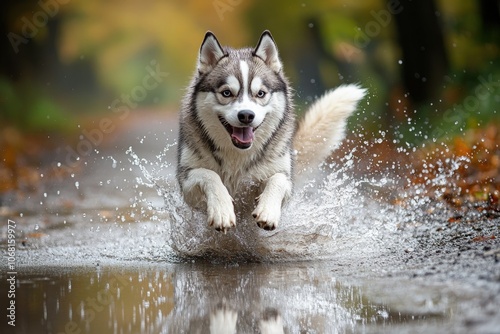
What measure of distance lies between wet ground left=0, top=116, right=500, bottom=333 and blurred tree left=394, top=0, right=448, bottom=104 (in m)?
5.62

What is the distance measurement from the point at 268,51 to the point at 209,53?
0.41 metres

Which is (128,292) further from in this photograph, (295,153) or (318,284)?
(295,153)

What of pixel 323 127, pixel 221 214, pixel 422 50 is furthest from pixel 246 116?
pixel 422 50

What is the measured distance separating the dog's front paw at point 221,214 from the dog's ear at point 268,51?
46.2 inches

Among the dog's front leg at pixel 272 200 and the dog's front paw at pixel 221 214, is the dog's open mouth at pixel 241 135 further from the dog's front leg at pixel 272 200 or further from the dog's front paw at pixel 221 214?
the dog's front paw at pixel 221 214

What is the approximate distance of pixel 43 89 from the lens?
20484mm

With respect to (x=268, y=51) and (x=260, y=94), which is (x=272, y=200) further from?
(x=268, y=51)

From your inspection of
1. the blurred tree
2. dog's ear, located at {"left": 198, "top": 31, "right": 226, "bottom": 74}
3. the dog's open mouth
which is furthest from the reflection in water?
the blurred tree

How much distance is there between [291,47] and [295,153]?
1371 centimetres

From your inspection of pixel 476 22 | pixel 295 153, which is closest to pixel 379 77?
pixel 476 22

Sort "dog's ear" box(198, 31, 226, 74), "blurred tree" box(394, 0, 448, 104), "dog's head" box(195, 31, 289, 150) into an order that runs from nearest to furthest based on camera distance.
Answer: "dog's head" box(195, 31, 289, 150)
"dog's ear" box(198, 31, 226, 74)
"blurred tree" box(394, 0, 448, 104)

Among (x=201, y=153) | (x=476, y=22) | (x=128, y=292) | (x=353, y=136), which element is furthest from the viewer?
(x=476, y=22)

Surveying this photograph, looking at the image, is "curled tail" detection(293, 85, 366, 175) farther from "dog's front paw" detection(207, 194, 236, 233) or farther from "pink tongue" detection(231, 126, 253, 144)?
"dog's front paw" detection(207, 194, 236, 233)

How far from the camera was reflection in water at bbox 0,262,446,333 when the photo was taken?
11.5 ft
